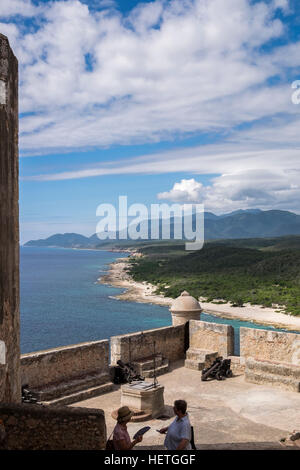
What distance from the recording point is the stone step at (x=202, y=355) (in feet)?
40.1

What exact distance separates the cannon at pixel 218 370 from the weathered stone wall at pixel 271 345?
2.04ft

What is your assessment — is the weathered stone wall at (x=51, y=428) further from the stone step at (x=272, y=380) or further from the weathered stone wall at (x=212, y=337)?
the weathered stone wall at (x=212, y=337)

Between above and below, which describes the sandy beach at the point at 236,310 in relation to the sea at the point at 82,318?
above

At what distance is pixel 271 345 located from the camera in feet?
38.0

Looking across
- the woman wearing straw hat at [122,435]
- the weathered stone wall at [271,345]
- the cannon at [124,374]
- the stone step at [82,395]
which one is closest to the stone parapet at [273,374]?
the weathered stone wall at [271,345]

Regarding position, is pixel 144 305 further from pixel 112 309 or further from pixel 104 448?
pixel 104 448

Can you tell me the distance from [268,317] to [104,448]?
37.2m

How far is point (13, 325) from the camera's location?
17.5 ft

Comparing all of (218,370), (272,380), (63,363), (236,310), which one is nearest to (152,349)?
(218,370)

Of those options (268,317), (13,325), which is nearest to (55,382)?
(13,325)

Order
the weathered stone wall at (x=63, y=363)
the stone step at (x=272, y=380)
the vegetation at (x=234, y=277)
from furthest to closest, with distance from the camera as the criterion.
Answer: the vegetation at (x=234, y=277)
the stone step at (x=272, y=380)
the weathered stone wall at (x=63, y=363)

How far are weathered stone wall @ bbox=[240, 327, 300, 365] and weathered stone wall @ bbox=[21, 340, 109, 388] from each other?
3408mm
